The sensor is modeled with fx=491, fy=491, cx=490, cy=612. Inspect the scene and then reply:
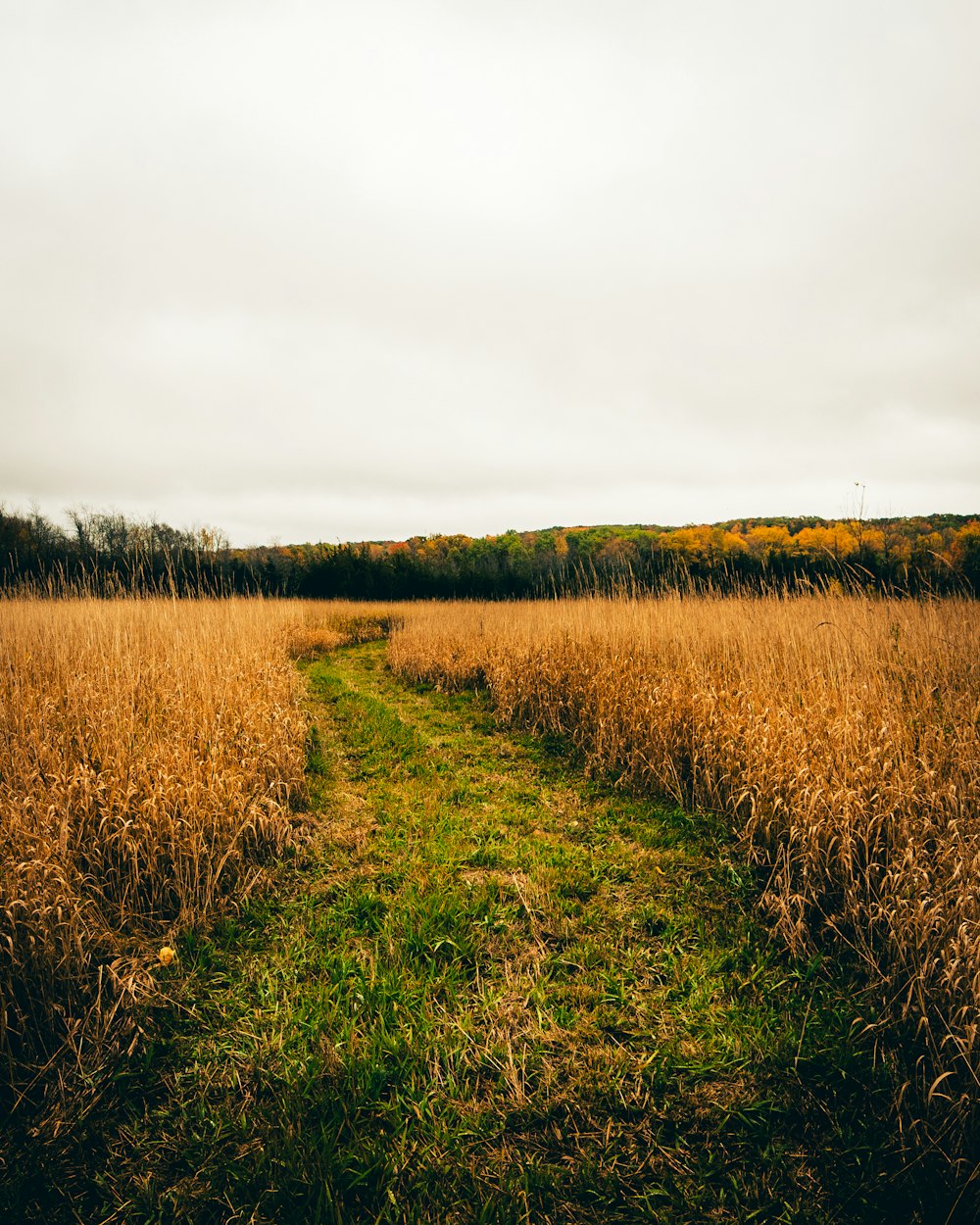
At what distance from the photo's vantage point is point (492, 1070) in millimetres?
1939

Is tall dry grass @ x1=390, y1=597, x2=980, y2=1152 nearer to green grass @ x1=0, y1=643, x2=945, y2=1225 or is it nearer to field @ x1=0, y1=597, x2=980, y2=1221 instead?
field @ x1=0, y1=597, x2=980, y2=1221

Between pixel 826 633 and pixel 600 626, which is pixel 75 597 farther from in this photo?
pixel 826 633

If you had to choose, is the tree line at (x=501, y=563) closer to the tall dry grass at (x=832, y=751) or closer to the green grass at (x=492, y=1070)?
the tall dry grass at (x=832, y=751)

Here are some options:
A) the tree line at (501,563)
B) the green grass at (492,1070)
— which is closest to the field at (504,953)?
the green grass at (492,1070)

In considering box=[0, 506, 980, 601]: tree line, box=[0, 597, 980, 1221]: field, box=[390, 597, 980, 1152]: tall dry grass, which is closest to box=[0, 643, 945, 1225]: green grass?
box=[0, 597, 980, 1221]: field

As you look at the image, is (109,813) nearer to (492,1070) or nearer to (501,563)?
(492,1070)

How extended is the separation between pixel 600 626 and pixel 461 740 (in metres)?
2.49

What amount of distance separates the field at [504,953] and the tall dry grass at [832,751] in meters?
0.03

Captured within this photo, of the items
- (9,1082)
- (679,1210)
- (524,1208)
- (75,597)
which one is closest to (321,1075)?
(524,1208)

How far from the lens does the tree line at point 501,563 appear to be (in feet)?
24.4

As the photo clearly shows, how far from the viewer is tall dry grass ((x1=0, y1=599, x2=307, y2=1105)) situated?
2.08 m

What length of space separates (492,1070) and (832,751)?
113 inches

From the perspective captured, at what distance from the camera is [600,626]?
6.88m

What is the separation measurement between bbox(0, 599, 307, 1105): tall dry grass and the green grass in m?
0.28
